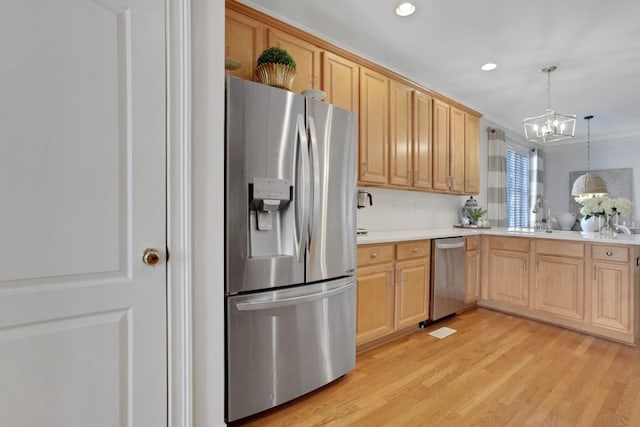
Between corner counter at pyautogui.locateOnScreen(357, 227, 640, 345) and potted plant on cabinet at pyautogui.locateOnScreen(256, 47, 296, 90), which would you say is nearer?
potted plant on cabinet at pyautogui.locateOnScreen(256, 47, 296, 90)

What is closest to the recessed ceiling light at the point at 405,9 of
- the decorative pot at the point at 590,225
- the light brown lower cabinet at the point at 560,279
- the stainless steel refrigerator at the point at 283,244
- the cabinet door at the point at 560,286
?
the stainless steel refrigerator at the point at 283,244

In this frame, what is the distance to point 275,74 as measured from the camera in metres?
1.91

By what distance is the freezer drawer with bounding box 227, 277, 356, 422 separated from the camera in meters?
1.56

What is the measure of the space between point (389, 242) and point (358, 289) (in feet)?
1.58

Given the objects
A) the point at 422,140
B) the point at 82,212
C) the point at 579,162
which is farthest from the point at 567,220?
the point at 82,212

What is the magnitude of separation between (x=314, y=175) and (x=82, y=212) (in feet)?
3.58

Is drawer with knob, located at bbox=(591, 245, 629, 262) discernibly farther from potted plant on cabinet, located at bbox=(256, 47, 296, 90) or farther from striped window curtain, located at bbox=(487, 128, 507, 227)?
potted plant on cabinet, located at bbox=(256, 47, 296, 90)

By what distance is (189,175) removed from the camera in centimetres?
129

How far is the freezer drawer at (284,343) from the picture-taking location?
1.56 meters

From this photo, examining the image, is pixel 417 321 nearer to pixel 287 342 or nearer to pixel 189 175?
pixel 287 342

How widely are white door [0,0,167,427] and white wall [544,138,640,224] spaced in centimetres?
773

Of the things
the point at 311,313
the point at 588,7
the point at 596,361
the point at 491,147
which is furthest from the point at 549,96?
the point at 311,313

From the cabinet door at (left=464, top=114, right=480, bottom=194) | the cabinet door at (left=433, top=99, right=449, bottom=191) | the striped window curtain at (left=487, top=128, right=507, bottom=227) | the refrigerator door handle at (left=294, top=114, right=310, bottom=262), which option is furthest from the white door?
the striped window curtain at (left=487, top=128, right=507, bottom=227)

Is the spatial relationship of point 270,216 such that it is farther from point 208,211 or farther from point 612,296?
point 612,296
